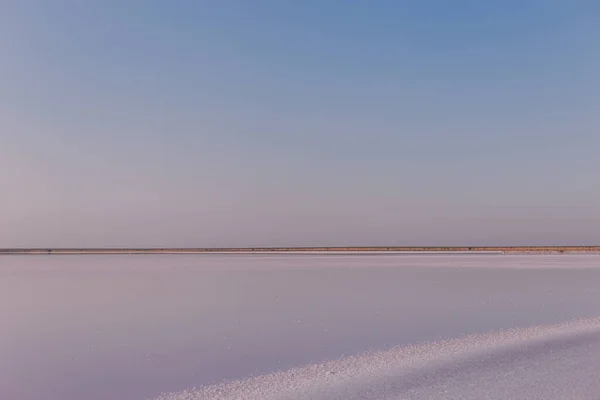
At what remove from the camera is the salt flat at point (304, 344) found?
7.65 m

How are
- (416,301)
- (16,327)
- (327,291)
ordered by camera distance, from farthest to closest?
(327,291)
(416,301)
(16,327)

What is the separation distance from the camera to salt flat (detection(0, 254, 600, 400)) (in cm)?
765

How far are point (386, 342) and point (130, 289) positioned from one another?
15.2 metres

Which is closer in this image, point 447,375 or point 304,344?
point 447,375

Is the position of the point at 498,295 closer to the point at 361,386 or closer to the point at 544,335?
the point at 544,335

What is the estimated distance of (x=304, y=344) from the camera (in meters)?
10.6

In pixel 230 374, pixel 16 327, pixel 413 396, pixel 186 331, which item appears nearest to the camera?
pixel 413 396

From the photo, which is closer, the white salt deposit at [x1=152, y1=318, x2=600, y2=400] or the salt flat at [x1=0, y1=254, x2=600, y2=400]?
the white salt deposit at [x1=152, y1=318, x2=600, y2=400]

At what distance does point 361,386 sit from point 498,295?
1244cm

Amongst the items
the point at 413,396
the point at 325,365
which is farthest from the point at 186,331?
the point at 413,396

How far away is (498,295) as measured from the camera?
719 inches

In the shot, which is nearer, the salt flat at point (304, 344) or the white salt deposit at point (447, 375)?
the white salt deposit at point (447, 375)

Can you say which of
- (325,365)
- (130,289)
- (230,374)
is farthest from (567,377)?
(130,289)

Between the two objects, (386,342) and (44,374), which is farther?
(386,342)
